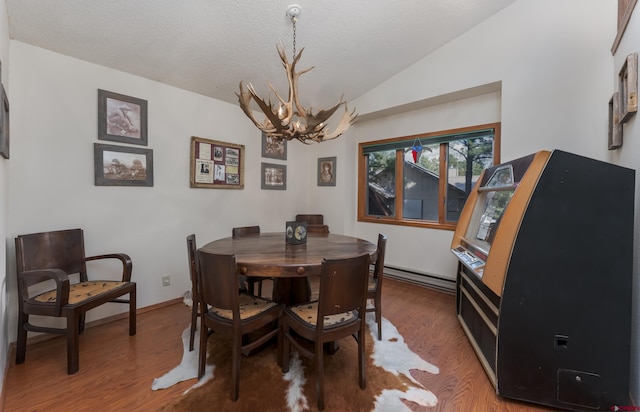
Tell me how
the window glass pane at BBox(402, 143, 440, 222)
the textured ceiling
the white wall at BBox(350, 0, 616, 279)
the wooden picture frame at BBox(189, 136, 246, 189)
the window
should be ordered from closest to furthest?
1. the textured ceiling
2. the white wall at BBox(350, 0, 616, 279)
3. the wooden picture frame at BBox(189, 136, 246, 189)
4. the window
5. the window glass pane at BBox(402, 143, 440, 222)

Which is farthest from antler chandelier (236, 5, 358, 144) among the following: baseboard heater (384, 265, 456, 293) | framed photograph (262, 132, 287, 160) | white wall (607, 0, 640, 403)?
baseboard heater (384, 265, 456, 293)

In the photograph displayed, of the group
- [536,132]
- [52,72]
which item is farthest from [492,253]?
[52,72]

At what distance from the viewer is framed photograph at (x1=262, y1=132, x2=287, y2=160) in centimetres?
389

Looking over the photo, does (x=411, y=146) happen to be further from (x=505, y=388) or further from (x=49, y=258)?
(x=49, y=258)

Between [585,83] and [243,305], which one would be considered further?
[585,83]

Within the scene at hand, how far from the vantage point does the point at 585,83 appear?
7.59 feet

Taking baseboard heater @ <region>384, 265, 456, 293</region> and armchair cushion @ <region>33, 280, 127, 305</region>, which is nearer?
armchair cushion @ <region>33, 280, 127, 305</region>

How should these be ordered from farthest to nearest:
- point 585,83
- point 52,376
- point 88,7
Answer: point 585,83 → point 88,7 → point 52,376

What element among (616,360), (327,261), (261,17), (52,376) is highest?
(261,17)

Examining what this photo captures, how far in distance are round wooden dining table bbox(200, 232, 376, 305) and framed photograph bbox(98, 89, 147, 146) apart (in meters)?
1.45

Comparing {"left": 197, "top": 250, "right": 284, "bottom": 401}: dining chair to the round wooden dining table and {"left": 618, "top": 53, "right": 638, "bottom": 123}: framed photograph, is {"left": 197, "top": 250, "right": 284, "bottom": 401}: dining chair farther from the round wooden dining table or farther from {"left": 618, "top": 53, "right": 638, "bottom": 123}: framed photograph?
{"left": 618, "top": 53, "right": 638, "bottom": 123}: framed photograph

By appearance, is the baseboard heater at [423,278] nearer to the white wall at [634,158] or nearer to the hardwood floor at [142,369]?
the hardwood floor at [142,369]

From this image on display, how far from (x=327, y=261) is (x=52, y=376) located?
6.77 feet

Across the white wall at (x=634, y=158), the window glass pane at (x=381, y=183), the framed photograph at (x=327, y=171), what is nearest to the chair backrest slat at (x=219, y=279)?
the white wall at (x=634, y=158)
